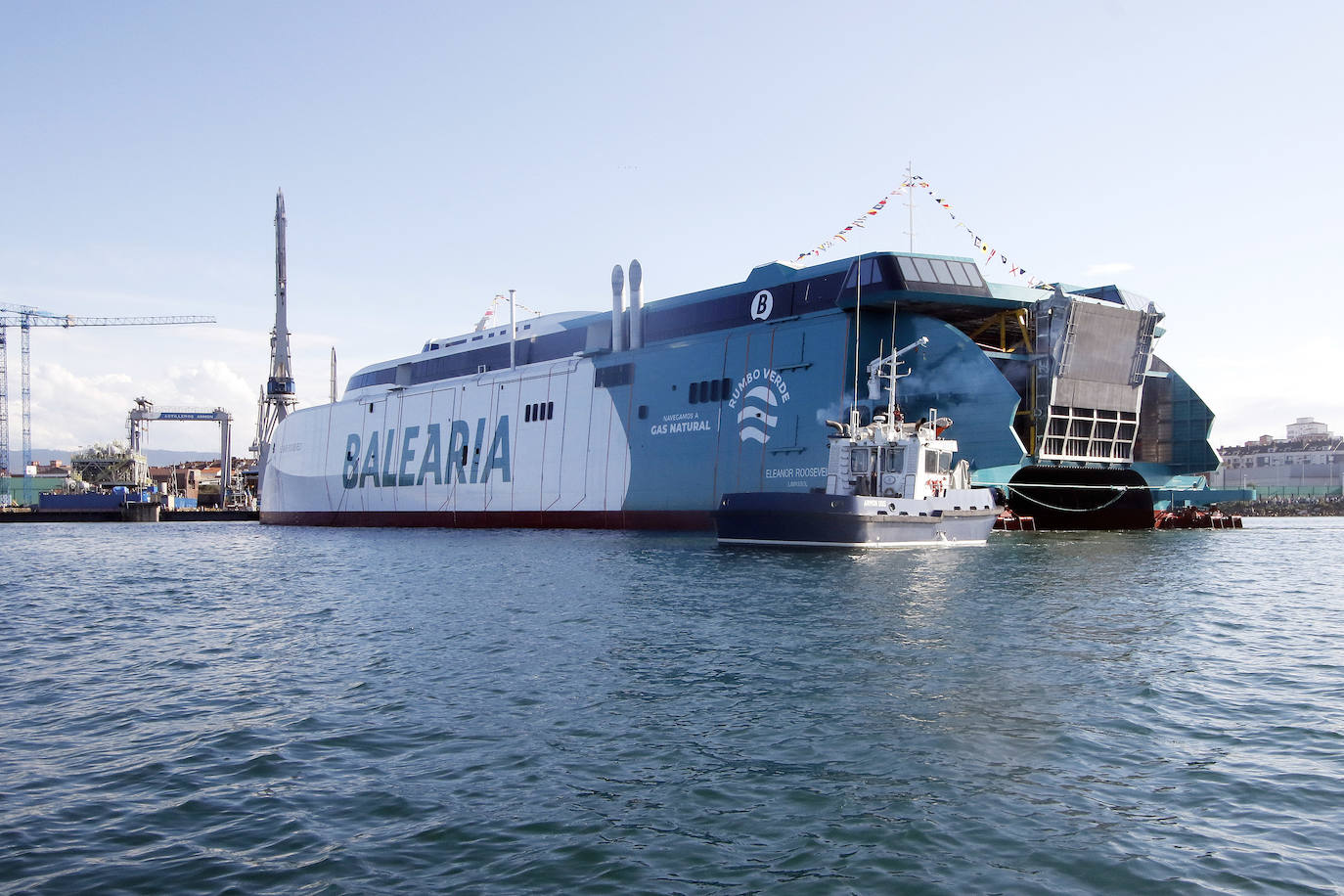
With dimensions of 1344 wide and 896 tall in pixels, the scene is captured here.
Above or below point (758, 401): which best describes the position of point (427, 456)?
below

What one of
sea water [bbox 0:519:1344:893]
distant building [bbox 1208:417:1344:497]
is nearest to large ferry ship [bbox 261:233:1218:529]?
sea water [bbox 0:519:1344:893]

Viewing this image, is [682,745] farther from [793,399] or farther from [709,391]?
[709,391]

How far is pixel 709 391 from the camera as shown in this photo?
143 ft

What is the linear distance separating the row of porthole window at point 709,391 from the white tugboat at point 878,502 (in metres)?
9.55

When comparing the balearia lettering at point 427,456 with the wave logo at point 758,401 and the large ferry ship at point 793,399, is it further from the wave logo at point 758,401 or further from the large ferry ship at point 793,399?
the wave logo at point 758,401

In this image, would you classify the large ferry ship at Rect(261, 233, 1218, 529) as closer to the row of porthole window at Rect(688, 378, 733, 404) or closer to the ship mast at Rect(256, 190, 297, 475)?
the row of porthole window at Rect(688, 378, 733, 404)

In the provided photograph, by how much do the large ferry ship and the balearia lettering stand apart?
7.3 inches

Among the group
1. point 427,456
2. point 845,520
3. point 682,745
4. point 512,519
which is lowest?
point 512,519

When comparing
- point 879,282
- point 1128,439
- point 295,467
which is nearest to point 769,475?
point 879,282

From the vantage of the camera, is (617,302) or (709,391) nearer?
(709,391)

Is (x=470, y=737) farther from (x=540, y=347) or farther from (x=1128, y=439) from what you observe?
(x=540, y=347)

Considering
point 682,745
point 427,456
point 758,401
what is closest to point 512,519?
point 427,456

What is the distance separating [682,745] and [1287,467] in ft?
547

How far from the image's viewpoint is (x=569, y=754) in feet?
28.6
